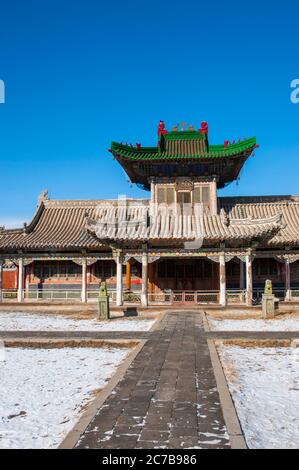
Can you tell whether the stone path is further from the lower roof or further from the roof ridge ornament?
the roof ridge ornament

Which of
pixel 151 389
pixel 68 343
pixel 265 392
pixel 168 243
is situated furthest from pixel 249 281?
pixel 151 389

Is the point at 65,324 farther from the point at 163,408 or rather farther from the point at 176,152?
the point at 176,152

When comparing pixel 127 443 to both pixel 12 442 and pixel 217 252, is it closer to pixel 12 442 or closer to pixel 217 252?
pixel 12 442

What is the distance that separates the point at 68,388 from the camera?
7.05 m

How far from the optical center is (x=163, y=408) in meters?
5.54

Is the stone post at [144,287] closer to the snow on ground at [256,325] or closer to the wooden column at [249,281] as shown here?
the snow on ground at [256,325]

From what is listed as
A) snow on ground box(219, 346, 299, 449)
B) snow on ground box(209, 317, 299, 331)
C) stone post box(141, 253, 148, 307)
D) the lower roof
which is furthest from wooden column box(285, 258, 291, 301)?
snow on ground box(219, 346, 299, 449)

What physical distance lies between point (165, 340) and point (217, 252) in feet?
29.9

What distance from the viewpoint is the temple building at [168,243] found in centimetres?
1927

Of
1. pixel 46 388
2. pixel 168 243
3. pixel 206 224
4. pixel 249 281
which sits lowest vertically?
pixel 46 388

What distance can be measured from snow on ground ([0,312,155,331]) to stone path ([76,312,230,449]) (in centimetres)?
449

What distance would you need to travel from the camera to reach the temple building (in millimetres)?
19266

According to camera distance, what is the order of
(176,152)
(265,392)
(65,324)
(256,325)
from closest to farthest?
(265,392)
(256,325)
(65,324)
(176,152)

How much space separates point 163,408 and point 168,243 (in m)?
14.0
